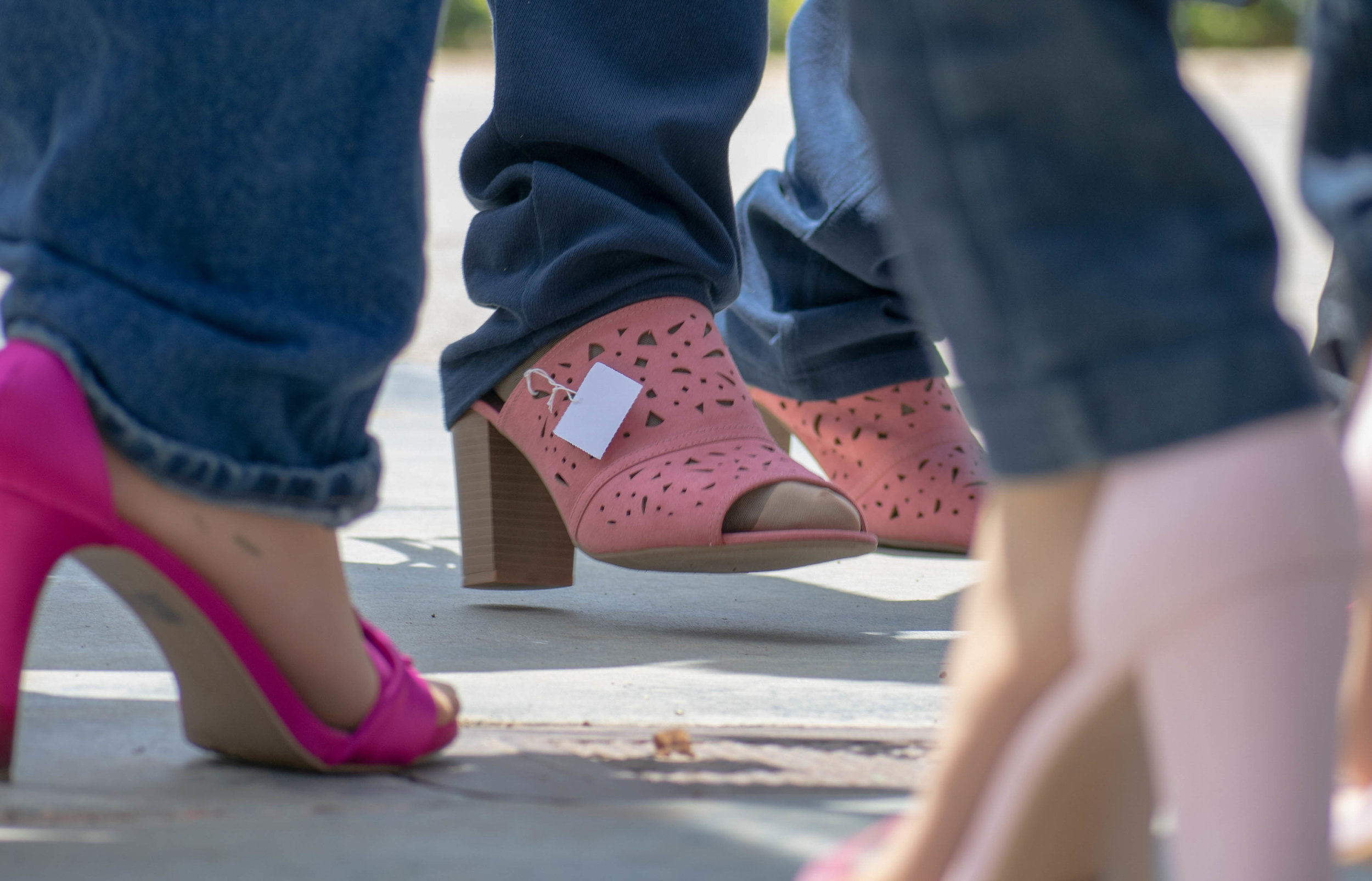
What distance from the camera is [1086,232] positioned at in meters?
0.47

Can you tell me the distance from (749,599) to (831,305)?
0.46 metres

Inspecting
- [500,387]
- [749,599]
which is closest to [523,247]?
[500,387]

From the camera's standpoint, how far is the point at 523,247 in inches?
54.4

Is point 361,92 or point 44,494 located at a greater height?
point 361,92

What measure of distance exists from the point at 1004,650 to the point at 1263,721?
0.29 feet

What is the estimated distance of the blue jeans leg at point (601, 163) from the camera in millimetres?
1326

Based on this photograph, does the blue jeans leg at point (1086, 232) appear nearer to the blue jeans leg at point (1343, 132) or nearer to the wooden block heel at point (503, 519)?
the blue jeans leg at point (1343, 132)

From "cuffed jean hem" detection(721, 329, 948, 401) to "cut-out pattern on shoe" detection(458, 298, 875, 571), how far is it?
46 centimetres

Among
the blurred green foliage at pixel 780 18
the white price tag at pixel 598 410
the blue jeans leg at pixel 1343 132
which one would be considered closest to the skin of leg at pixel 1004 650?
the blue jeans leg at pixel 1343 132

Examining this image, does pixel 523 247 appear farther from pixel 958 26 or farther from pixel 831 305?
pixel 958 26

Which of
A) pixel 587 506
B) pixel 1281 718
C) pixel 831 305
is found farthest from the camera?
pixel 831 305

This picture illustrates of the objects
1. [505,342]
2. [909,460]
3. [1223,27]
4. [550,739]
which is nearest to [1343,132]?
[550,739]

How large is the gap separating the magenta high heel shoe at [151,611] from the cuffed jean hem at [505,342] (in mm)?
575

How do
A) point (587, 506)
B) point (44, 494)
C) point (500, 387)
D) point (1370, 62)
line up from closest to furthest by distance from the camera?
point (1370, 62) → point (44, 494) → point (587, 506) → point (500, 387)
